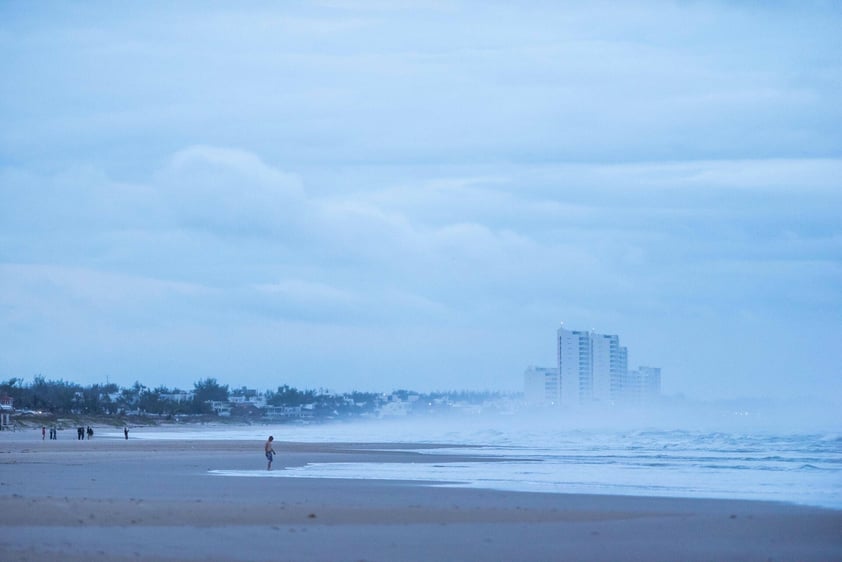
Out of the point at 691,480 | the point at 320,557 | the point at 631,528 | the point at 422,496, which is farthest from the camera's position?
the point at 691,480

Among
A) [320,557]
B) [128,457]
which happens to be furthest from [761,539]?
[128,457]

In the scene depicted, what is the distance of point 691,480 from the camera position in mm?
29828

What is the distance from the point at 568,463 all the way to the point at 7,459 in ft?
72.9

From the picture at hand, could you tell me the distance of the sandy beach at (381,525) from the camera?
14641 mm

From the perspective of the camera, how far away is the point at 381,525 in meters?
17.9

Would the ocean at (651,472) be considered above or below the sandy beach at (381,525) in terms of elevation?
below

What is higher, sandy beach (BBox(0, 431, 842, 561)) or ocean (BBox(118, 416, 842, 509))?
sandy beach (BBox(0, 431, 842, 561))

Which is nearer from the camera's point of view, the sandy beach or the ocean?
the sandy beach

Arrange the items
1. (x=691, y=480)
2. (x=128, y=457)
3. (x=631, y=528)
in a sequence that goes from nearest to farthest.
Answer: (x=631, y=528), (x=691, y=480), (x=128, y=457)

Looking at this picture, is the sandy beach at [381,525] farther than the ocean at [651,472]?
No

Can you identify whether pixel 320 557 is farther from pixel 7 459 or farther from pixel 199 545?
pixel 7 459

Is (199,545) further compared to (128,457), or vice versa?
(128,457)

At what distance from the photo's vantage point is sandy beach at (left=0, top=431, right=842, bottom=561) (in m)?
14.6

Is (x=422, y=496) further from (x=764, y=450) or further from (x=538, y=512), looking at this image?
(x=764, y=450)
